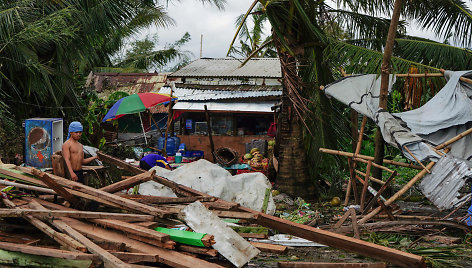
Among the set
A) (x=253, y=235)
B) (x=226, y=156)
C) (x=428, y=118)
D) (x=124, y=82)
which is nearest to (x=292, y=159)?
(x=428, y=118)

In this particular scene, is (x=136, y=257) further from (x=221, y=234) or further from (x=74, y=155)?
(x=74, y=155)

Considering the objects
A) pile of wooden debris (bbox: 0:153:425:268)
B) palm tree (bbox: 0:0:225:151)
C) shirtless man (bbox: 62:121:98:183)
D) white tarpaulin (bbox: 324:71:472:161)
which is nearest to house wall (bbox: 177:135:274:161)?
palm tree (bbox: 0:0:225:151)

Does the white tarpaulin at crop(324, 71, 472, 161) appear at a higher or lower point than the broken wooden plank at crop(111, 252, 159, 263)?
higher

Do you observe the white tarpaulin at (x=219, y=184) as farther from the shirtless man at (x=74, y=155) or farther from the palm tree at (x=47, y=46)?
the palm tree at (x=47, y=46)

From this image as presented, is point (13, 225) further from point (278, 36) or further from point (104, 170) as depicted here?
point (278, 36)

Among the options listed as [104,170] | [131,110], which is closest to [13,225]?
[104,170]

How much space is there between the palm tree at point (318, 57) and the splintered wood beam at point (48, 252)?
5840 millimetres

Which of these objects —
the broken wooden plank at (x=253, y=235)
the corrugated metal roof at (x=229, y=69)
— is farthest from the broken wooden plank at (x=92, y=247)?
the corrugated metal roof at (x=229, y=69)

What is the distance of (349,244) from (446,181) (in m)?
2.45

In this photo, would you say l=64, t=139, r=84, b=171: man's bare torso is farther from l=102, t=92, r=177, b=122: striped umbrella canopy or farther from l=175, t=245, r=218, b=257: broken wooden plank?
l=102, t=92, r=177, b=122: striped umbrella canopy

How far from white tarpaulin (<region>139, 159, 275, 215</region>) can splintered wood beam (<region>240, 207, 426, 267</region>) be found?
2738mm

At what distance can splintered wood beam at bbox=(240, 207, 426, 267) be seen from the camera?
196 inches

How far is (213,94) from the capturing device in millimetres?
17281

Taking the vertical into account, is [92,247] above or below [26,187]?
below
